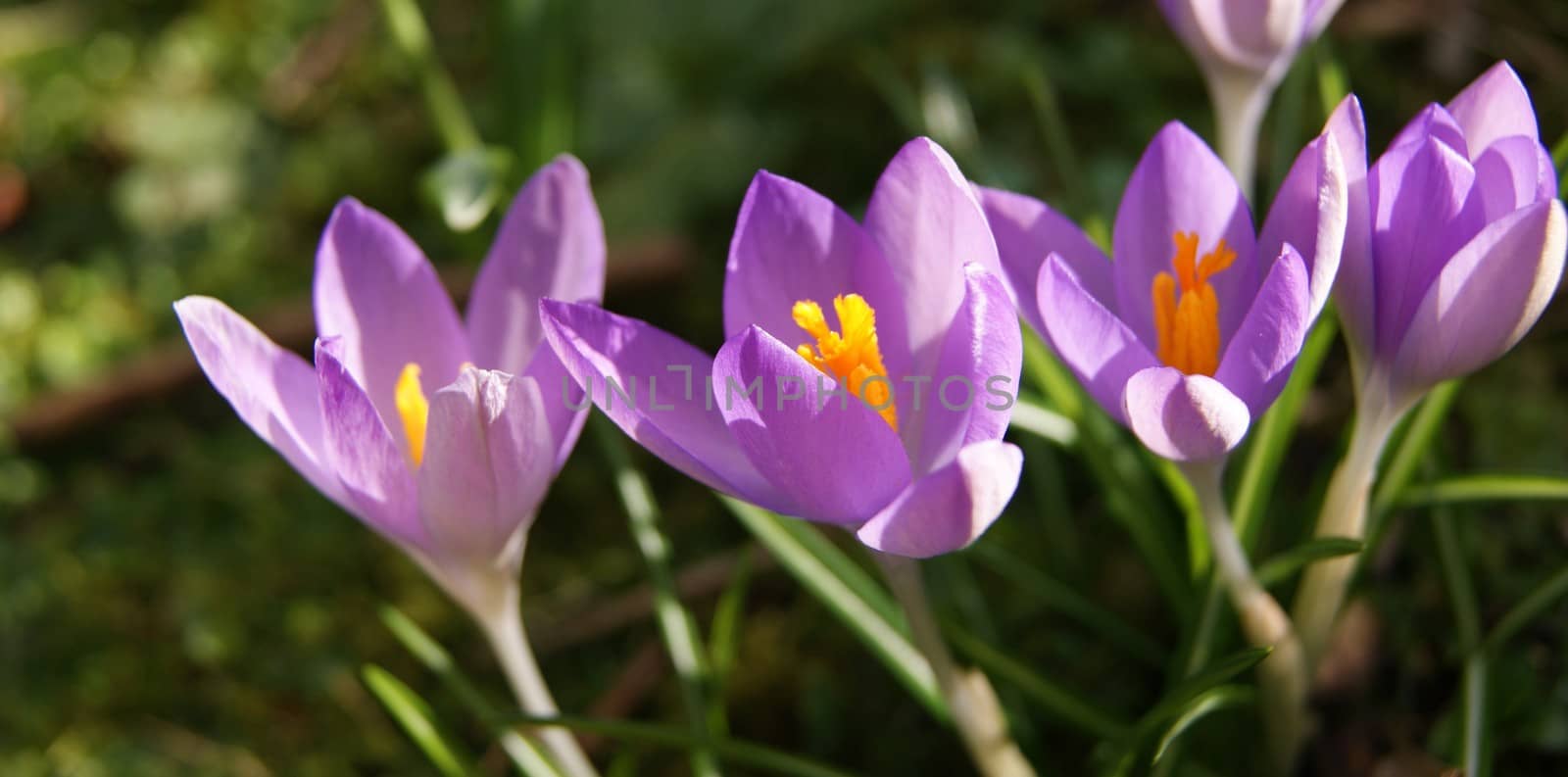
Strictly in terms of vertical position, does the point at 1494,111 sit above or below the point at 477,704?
above

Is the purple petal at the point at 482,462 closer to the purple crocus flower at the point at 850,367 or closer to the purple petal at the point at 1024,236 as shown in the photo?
the purple crocus flower at the point at 850,367

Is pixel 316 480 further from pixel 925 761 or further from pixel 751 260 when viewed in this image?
pixel 925 761

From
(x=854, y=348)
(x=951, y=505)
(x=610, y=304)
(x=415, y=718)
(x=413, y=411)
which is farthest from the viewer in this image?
(x=610, y=304)

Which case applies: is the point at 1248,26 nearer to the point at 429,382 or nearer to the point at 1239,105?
the point at 1239,105

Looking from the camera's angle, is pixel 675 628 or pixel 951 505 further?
pixel 675 628

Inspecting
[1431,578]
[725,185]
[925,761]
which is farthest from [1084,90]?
[925,761]

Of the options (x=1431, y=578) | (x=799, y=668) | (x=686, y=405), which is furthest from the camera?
(x=799, y=668)

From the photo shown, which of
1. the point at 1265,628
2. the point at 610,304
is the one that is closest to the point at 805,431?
the point at 1265,628
